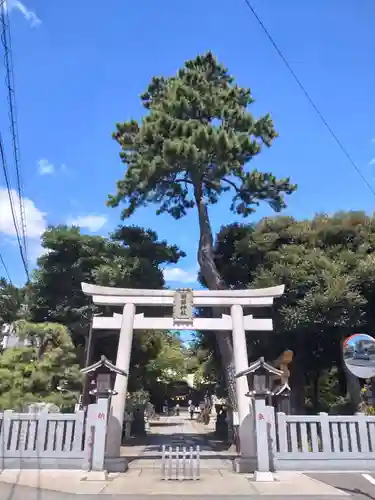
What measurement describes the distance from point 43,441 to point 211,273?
361 inches

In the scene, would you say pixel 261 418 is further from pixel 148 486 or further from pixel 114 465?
pixel 114 465

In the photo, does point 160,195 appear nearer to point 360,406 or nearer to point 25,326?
point 25,326

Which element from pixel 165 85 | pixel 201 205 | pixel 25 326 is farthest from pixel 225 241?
pixel 25 326

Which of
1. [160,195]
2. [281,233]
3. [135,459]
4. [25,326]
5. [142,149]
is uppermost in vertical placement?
[142,149]

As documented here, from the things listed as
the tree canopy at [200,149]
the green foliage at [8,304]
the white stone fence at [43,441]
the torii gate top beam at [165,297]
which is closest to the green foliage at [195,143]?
the tree canopy at [200,149]

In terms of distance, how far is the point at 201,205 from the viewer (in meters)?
18.9

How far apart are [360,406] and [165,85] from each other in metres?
16.2

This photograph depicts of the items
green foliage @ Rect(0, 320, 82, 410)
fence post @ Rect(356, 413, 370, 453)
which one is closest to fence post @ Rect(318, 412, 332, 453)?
fence post @ Rect(356, 413, 370, 453)

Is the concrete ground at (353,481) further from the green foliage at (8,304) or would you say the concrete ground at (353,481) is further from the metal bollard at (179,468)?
the green foliage at (8,304)

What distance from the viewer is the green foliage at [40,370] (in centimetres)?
1551

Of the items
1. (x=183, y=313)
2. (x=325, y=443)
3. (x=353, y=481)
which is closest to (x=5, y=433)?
(x=183, y=313)

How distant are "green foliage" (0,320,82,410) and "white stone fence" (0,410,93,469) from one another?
389 cm

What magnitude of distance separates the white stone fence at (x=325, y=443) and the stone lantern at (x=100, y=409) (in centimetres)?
438

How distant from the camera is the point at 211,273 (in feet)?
58.5
